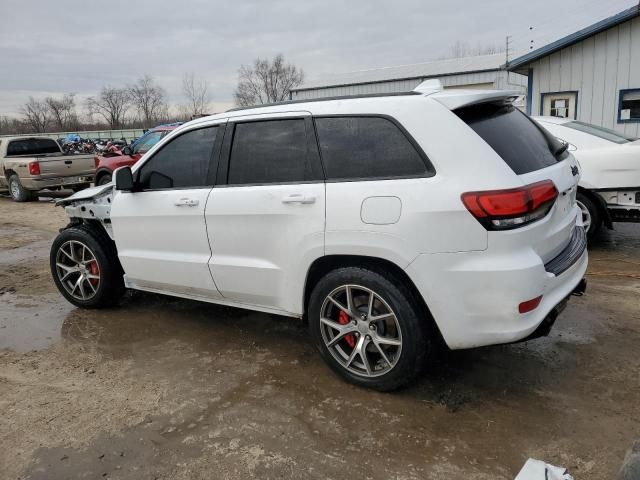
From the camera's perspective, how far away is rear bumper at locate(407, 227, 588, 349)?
2.73 metres

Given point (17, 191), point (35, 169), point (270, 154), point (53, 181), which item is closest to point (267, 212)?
point (270, 154)

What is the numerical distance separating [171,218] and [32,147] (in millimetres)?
12876

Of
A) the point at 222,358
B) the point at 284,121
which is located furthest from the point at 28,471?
the point at 284,121

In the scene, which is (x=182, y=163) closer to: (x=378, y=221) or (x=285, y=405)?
(x=378, y=221)

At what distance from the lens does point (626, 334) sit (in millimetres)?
4027

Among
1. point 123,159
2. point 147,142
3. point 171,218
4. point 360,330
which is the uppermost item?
point 147,142

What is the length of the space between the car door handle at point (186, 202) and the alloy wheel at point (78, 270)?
1440 millimetres

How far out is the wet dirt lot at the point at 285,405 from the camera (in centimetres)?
271

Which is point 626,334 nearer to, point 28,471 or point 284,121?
point 284,121

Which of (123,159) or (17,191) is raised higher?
(123,159)

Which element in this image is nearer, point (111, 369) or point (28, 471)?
point (28, 471)

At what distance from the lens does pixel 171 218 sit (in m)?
4.09

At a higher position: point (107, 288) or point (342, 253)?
point (342, 253)

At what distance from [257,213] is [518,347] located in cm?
220
